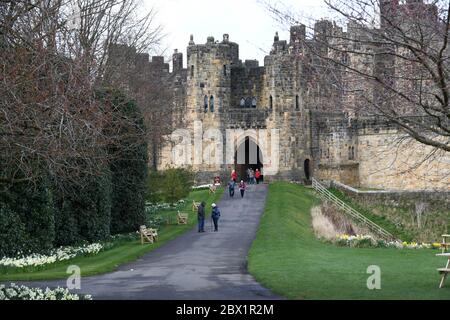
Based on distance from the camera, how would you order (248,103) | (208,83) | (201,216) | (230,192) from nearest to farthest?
1. (201,216)
2. (230,192)
3. (208,83)
4. (248,103)

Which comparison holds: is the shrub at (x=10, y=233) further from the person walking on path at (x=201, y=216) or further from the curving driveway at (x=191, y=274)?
the person walking on path at (x=201, y=216)

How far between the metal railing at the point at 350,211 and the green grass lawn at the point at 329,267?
6.15 metres

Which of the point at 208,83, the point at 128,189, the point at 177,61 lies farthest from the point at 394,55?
the point at 177,61

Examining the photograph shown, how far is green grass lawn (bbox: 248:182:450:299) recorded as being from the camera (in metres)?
19.1

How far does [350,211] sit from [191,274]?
27.6 m

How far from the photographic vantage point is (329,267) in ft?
79.4

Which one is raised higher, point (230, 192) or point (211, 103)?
point (211, 103)

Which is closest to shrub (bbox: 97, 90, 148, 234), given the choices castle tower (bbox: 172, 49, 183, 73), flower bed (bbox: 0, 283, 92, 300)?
flower bed (bbox: 0, 283, 92, 300)

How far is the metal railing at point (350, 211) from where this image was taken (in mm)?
45359

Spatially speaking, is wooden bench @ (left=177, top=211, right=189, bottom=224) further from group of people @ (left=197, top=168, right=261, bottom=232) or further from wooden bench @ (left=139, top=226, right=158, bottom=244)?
wooden bench @ (left=139, top=226, right=158, bottom=244)

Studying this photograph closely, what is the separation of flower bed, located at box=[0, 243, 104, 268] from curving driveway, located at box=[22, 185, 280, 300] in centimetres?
218

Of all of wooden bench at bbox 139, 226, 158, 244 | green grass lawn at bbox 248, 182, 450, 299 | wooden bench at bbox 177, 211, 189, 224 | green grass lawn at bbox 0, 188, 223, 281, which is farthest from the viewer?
wooden bench at bbox 177, 211, 189, 224

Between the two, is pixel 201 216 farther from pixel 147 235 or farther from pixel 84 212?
pixel 84 212

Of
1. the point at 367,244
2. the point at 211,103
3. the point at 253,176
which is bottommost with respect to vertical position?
the point at 367,244
